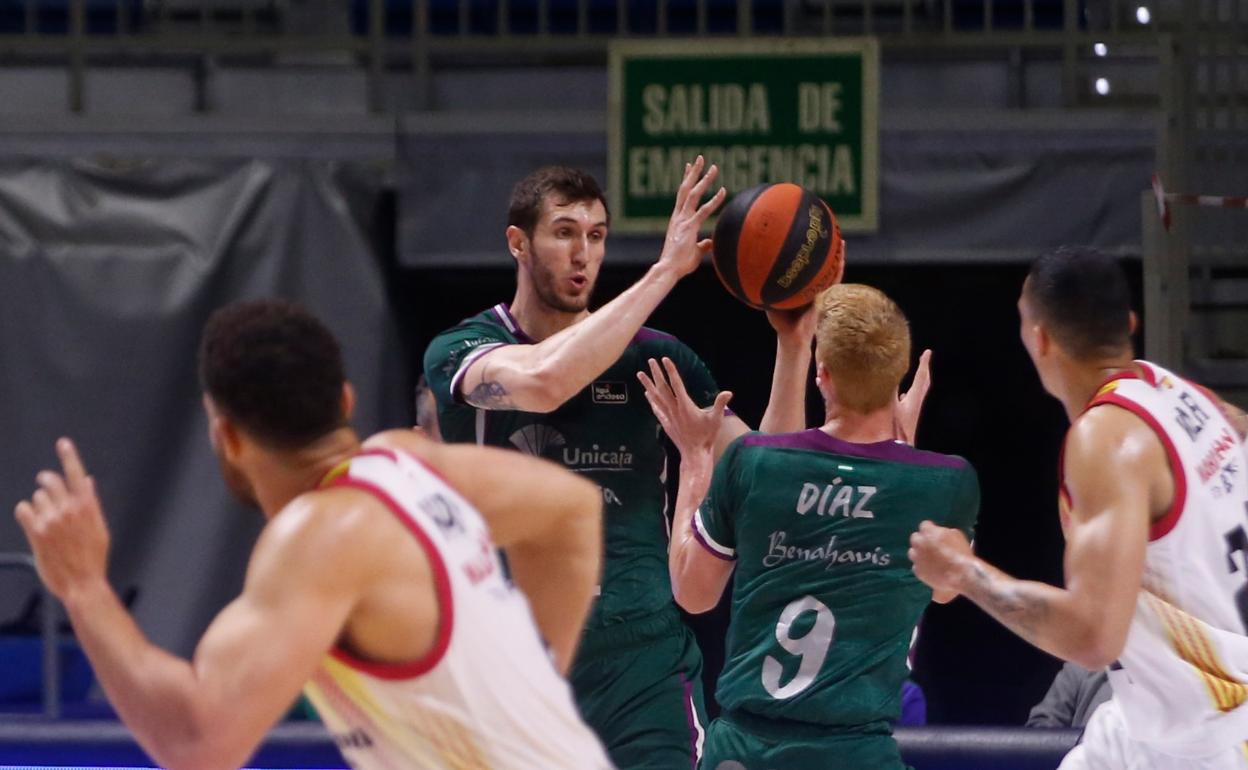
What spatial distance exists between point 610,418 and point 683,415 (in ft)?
1.30

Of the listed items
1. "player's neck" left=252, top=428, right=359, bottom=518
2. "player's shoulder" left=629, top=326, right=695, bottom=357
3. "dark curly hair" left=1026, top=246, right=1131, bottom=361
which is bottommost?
"player's neck" left=252, top=428, right=359, bottom=518

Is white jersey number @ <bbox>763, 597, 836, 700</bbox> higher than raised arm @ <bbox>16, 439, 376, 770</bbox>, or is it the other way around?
raised arm @ <bbox>16, 439, 376, 770</bbox>

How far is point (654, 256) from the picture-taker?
8.17 meters

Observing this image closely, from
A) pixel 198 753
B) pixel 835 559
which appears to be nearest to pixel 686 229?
pixel 835 559

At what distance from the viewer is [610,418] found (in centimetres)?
448

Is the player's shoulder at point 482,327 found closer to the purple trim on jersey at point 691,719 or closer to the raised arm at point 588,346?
the raised arm at point 588,346

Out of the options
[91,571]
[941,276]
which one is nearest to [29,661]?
[941,276]

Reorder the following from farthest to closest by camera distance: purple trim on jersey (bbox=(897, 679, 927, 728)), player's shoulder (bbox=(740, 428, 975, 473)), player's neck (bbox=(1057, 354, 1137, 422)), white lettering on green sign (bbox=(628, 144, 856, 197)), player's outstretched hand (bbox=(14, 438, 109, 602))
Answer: white lettering on green sign (bbox=(628, 144, 856, 197)) < purple trim on jersey (bbox=(897, 679, 927, 728)) < player's shoulder (bbox=(740, 428, 975, 473)) < player's neck (bbox=(1057, 354, 1137, 422)) < player's outstretched hand (bbox=(14, 438, 109, 602))

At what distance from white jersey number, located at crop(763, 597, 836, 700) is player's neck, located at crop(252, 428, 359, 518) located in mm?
1530

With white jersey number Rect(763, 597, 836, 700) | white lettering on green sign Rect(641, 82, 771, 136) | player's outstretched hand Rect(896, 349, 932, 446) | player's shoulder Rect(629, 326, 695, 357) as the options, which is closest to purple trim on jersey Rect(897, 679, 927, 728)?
player's outstretched hand Rect(896, 349, 932, 446)

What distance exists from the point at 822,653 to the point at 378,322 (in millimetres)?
4904

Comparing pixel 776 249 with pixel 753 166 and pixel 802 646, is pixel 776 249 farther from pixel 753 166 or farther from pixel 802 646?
pixel 753 166

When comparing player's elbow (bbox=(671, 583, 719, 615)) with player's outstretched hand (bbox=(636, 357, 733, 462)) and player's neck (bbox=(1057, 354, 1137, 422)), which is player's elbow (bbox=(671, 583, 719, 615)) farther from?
player's neck (bbox=(1057, 354, 1137, 422))

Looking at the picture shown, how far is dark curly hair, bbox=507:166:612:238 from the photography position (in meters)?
4.51
